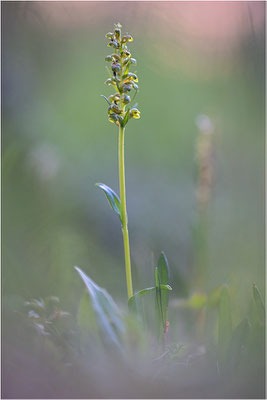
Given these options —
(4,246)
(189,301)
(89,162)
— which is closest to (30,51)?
→ (89,162)

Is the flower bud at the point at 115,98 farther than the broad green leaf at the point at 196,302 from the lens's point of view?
No

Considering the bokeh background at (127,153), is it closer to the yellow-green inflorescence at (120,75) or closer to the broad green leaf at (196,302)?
the broad green leaf at (196,302)

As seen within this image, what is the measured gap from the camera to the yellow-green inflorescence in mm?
788

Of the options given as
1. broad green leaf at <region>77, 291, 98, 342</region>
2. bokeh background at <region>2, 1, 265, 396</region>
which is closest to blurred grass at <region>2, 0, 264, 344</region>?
bokeh background at <region>2, 1, 265, 396</region>

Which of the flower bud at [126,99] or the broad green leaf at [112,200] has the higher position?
the flower bud at [126,99]

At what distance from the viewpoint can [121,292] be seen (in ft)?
4.07

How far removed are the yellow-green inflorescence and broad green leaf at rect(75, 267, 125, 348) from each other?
0.34 meters

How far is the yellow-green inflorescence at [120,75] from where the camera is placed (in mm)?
788

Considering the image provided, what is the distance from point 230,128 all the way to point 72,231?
4.57ft

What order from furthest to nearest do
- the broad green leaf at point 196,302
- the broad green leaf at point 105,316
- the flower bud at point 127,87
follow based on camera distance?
1. the broad green leaf at point 196,302
2. the flower bud at point 127,87
3. the broad green leaf at point 105,316

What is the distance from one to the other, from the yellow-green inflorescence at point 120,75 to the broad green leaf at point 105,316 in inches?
13.4

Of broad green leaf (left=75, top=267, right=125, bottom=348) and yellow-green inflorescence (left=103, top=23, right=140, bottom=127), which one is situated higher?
yellow-green inflorescence (left=103, top=23, right=140, bottom=127)

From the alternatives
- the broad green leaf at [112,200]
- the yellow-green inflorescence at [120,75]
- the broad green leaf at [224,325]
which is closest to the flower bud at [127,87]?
the yellow-green inflorescence at [120,75]

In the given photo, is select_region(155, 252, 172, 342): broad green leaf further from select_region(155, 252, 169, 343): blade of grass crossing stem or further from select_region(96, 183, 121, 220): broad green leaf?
select_region(96, 183, 121, 220): broad green leaf
